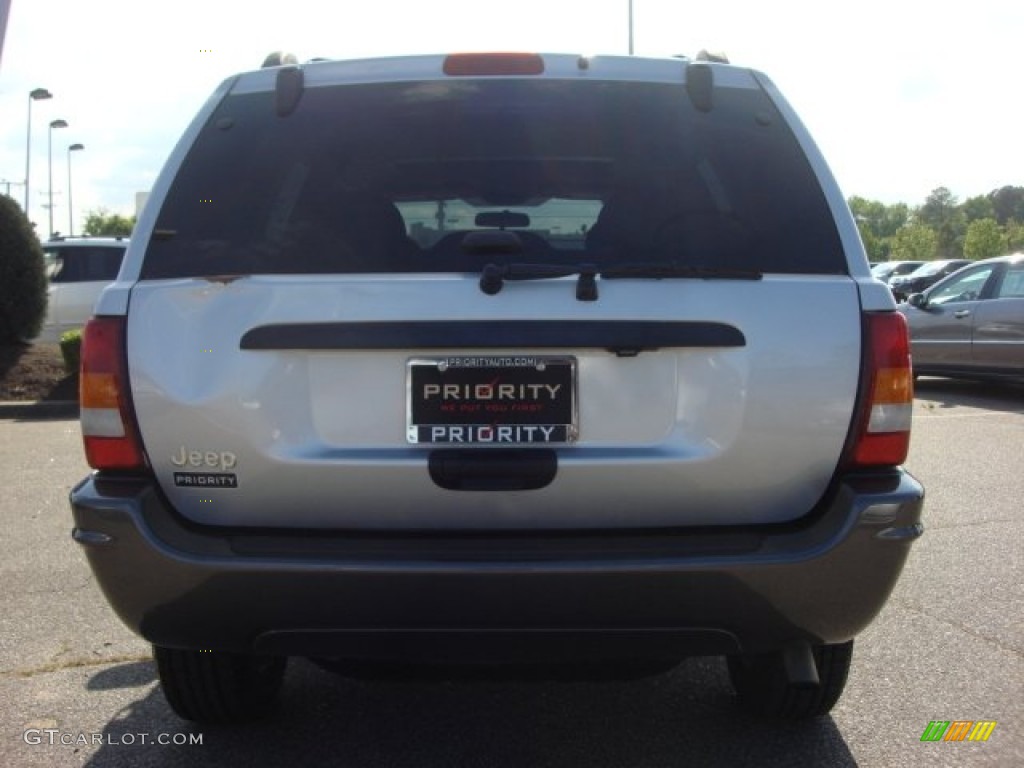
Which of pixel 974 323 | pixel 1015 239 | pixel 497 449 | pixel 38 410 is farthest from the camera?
pixel 1015 239

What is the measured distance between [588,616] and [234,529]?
0.88m

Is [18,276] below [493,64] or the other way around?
below

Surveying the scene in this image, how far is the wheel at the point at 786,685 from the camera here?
133 inches

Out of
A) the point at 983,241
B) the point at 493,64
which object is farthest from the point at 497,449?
the point at 983,241

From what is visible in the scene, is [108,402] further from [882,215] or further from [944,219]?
[882,215]

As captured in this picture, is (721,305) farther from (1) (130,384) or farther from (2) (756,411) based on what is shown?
(1) (130,384)

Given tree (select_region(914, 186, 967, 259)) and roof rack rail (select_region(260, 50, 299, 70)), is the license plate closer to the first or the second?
roof rack rail (select_region(260, 50, 299, 70))

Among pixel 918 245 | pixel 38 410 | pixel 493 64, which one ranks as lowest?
pixel 918 245

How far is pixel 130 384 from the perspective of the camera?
A: 2.86 metres

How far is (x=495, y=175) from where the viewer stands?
10.6ft

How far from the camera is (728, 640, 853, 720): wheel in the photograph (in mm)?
3381

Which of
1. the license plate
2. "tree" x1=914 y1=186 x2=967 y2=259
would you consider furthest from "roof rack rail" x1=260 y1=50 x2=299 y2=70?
"tree" x1=914 y1=186 x2=967 y2=259

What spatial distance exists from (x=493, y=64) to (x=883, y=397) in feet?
4.54

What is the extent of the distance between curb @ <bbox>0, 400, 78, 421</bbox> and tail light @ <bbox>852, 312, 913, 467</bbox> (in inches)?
432
